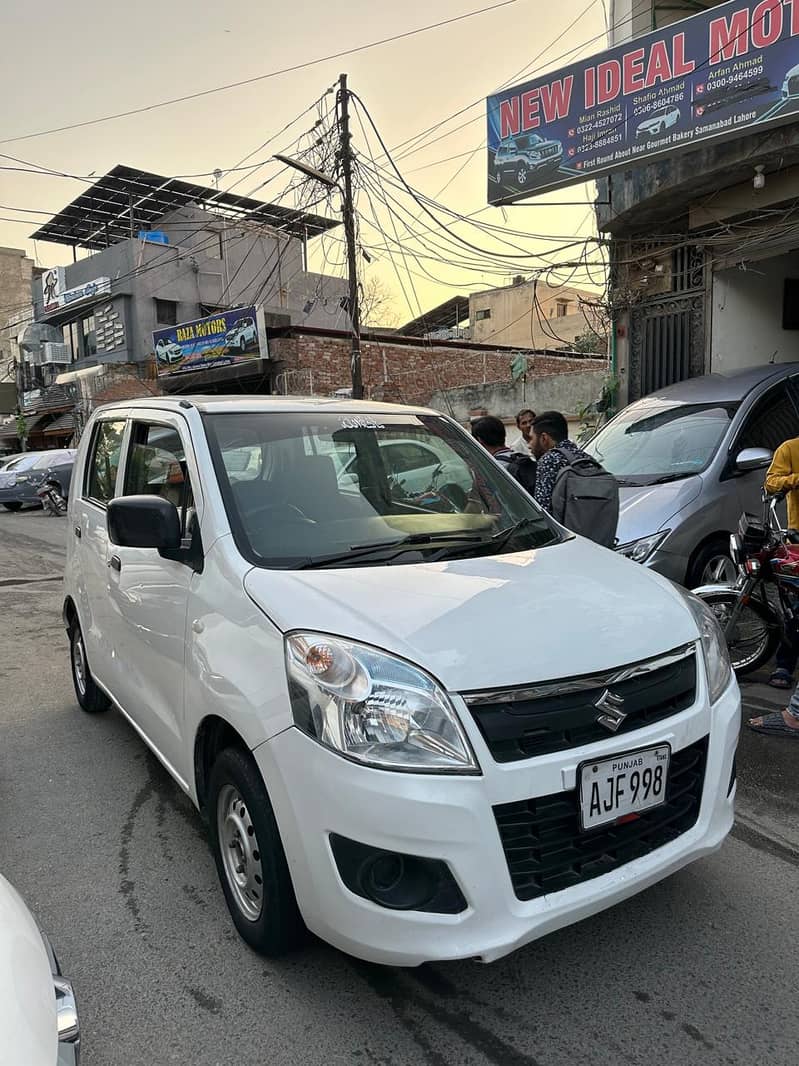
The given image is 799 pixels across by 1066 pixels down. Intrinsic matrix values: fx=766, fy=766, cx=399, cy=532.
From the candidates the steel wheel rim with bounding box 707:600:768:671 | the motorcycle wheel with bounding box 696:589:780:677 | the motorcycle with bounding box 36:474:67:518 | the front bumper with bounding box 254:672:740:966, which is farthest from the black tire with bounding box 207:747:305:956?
the motorcycle with bounding box 36:474:67:518

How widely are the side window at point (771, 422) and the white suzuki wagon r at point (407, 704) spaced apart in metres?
3.69

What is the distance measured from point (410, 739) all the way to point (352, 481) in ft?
4.67

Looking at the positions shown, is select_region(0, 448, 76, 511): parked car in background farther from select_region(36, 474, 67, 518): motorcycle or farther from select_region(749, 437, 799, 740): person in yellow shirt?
select_region(749, 437, 799, 740): person in yellow shirt

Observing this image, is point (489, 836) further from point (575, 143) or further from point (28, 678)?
point (575, 143)

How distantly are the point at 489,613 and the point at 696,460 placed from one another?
14.1 feet

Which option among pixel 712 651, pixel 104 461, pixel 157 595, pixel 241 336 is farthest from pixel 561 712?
pixel 241 336

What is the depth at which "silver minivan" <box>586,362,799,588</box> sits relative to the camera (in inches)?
211

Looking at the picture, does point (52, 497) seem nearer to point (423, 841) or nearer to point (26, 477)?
point (26, 477)

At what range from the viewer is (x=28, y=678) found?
221 inches

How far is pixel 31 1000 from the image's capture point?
4.49 ft

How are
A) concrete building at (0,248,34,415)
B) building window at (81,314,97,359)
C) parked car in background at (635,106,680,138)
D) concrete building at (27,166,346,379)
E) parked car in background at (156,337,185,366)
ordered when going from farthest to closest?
concrete building at (0,248,34,415) → building window at (81,314,97,359) → concrete building at (27,166,346,379) → parked car in background at (156,337,185,366) → parked car in background at (635,106,680,138)

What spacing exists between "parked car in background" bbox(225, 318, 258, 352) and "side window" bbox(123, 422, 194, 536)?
17869 mm

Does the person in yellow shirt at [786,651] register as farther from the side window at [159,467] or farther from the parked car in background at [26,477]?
the parked car in background at [26,477]

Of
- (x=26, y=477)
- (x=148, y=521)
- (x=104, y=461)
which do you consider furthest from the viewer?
(x=26, y=477)
